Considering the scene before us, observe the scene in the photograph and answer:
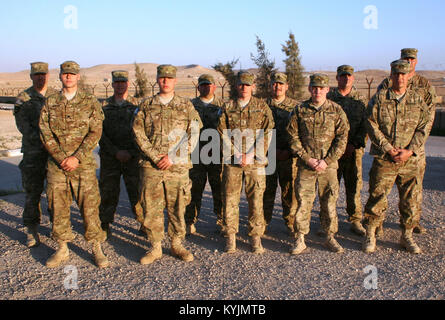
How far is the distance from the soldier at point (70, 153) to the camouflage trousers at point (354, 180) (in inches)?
124

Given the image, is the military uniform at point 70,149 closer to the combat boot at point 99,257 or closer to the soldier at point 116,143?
the combat boot at point 99,257

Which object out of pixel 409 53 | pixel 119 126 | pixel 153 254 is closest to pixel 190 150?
pixel 119 126

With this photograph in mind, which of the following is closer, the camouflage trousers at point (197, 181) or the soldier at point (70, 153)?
the soldier at point (70, 153)

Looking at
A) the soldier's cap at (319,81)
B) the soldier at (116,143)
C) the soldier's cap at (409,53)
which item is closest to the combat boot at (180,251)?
the soldier at (116,143)

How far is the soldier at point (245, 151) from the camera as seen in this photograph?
4523 mm

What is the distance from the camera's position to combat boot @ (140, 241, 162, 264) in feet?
14.2

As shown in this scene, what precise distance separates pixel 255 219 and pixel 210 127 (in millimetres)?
1400

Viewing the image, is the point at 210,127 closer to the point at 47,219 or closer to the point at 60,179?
the point at 60,179

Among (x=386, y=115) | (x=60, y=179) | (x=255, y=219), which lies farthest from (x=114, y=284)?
(x=386, y=115)

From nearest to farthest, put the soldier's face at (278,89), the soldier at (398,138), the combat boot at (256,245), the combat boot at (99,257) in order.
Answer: the combat boot at (99,257)
the soldier at (398,138)
the combat boot at (256,245)
the soldier's face at (278,89)

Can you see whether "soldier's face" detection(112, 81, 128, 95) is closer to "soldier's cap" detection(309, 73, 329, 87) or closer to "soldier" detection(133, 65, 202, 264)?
"soldier" detection(133, 65, 202, 264)

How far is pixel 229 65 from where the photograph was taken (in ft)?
63.9

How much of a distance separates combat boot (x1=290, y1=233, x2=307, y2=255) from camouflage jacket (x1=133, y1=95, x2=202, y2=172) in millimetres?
1582

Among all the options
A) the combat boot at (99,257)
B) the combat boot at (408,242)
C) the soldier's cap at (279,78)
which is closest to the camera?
the combat boot at (99,257)
